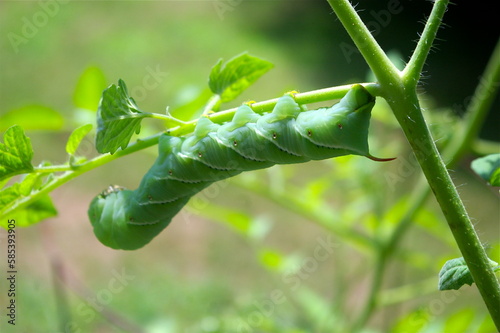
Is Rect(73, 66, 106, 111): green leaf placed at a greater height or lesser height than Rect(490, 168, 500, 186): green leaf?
greater

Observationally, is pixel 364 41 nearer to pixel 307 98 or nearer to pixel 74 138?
pixel 307 98

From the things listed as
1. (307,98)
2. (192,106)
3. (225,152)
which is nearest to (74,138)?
(225,152)

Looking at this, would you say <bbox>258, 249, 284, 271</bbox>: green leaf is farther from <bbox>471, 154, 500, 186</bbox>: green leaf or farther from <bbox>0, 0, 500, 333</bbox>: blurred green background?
<bbox>471, 154, 500, 186</bbox>: green leaf

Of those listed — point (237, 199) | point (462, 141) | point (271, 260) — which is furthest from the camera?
point (237, 199)

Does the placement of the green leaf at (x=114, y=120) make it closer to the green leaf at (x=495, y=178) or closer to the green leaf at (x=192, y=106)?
the green leaf at (x=495, y=178)

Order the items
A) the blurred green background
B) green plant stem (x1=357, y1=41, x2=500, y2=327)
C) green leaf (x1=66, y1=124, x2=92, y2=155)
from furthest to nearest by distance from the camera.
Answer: the blurred green background < green plant stem (x1=357, y1=41, x2=500, y2=327) < green leaf (x1=66, y1=124, x2=92, y2=155)

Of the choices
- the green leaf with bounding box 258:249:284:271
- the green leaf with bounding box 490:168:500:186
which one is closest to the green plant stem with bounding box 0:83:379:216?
the green leaf with bounding box 490:168:500:186

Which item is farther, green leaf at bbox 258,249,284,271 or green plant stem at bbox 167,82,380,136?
green leaf at bbox 258,249,284,271
